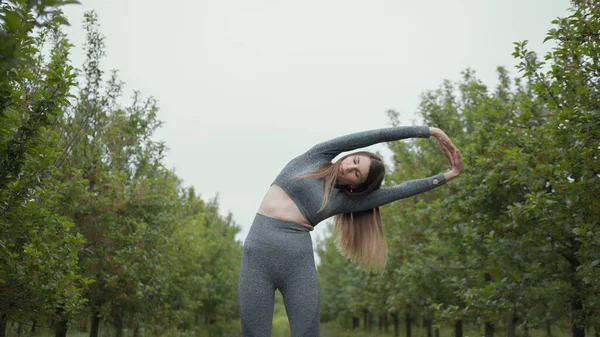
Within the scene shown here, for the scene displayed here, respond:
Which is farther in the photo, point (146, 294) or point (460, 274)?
point (460, 274)

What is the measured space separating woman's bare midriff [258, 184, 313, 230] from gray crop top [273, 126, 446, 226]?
0.10 ft

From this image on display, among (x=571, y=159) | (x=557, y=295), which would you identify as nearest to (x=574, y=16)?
(x=571, y=159)

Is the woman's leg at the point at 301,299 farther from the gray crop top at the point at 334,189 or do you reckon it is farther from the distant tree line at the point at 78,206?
the distant tree line at the point at 78,206

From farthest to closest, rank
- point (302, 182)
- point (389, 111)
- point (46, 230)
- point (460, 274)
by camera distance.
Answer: point (389, 111), point (460, 274), point (46, 230), point (302, 182)

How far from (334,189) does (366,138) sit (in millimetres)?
389

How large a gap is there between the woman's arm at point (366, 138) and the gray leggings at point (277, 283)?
0.64 metres

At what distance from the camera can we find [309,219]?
391cm

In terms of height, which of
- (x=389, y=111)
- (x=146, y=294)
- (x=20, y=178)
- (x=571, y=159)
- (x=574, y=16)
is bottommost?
(x=146, y=294)

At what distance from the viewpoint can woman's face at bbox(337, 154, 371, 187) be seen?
3.90m

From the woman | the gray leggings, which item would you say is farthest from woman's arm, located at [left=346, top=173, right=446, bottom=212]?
the gray leggings

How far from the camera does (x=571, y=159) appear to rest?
858 cm

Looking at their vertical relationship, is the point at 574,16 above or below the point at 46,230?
above

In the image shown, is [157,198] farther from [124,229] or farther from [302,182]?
[302,182]

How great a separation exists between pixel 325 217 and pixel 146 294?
42.9 feet
